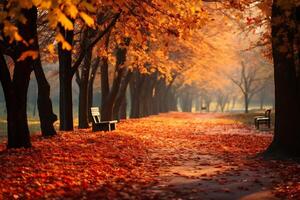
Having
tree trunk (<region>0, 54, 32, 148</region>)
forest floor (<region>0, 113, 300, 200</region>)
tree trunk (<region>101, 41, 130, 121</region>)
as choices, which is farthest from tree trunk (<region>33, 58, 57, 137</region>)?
tree trunk (<region>101, 41, 130, 121</region>)

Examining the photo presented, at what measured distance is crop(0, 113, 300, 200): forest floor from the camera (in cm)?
948

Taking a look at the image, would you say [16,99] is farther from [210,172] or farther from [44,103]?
[210,172]

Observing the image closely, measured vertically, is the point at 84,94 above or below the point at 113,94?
below

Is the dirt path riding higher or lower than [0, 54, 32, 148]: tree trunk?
lower

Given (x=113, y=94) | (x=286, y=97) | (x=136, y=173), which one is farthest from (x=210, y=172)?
(x=113, y=94)

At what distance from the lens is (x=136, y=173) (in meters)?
12.0

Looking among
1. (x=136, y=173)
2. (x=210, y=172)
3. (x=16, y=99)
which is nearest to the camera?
(x=136, y=173)

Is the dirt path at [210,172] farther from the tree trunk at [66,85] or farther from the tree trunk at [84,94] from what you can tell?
the tree trunk at [84,94]

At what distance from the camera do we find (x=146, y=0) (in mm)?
16156

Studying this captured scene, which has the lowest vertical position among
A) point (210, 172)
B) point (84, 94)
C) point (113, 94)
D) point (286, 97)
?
point (210, 172)

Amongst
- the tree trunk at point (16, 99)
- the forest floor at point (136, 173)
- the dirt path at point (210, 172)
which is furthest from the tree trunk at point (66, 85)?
the tree trunk at point (16, 99)

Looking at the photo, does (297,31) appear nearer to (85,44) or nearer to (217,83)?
(85,44)

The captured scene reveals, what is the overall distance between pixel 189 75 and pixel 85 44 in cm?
3051

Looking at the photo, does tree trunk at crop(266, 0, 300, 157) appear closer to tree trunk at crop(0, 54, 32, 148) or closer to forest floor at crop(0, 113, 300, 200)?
forest floor at crop(0, 113, 300, 200)
